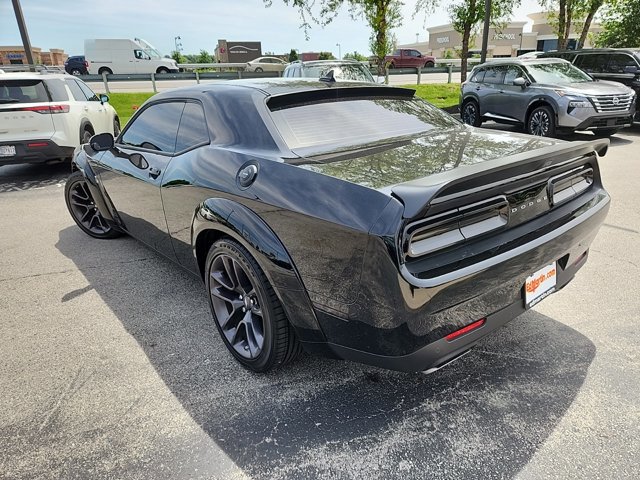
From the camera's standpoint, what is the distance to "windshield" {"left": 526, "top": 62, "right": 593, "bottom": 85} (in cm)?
933

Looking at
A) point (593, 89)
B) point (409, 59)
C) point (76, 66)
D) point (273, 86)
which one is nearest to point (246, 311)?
point (273, 86)

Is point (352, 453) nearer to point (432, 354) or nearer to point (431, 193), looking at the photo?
point (432, 354)

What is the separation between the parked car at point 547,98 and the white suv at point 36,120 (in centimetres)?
863

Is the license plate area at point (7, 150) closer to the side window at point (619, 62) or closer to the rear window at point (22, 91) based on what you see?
the rear window at point (22, 91)

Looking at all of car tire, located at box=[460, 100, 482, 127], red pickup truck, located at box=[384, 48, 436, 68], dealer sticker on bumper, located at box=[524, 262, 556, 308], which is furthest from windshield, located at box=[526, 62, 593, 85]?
red pickup truck, located at box=[384, 48, 436, 68]

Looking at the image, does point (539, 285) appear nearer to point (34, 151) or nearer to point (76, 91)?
point (34, 151)

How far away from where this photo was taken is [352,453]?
200 cm

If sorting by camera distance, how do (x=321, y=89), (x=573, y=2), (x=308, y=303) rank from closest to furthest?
1. (x=308, y=303)
2. (x=321, y=89)
3. (x=573, y=2)

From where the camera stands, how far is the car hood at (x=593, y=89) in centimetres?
853

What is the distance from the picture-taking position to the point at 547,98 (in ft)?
29.0

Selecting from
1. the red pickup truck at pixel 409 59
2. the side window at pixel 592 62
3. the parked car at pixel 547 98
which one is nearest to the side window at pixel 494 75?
the parked car at pixel 547 98

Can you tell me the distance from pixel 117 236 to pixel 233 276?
291 centimetres

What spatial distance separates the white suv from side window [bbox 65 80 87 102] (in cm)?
28

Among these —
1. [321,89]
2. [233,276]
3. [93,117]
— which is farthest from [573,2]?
[233,276]
